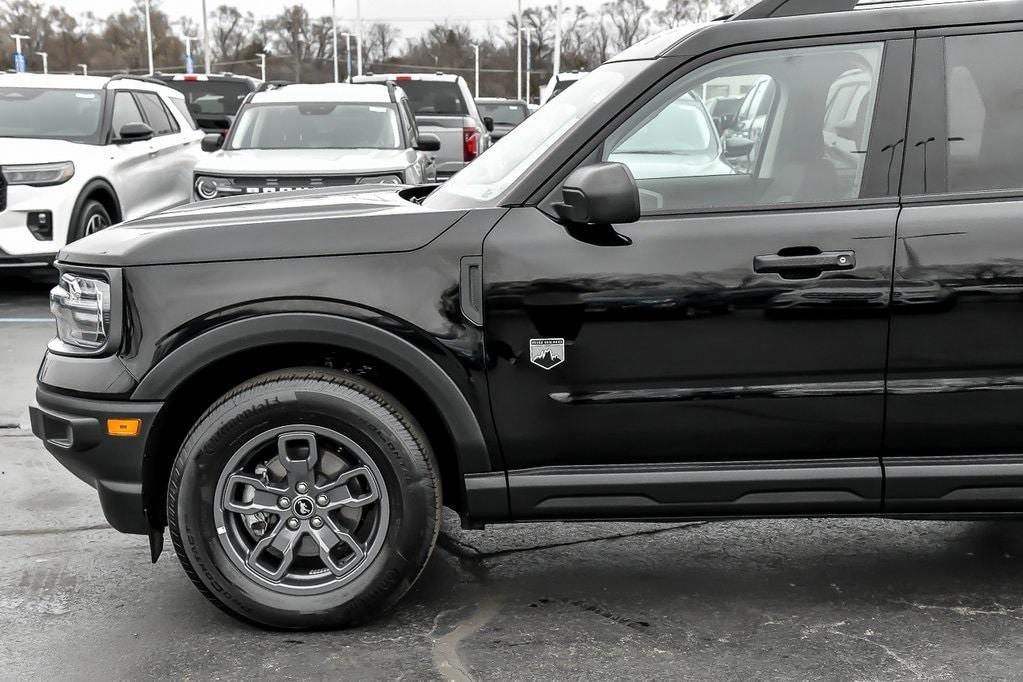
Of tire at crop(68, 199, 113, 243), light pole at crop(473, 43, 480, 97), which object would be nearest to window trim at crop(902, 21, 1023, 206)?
tire at crop(68, 199, 113, 243)

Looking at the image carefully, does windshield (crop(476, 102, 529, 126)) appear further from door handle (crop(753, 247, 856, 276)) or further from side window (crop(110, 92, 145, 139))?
door handle (crop(753, 247, 856, 276))

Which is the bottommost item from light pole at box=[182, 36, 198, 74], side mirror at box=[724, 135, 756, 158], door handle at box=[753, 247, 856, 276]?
door handle at box=[753, 247, 856, 276]

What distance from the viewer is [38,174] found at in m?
9.69

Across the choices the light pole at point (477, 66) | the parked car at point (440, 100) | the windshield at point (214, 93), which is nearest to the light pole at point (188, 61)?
the light pole at point (477, 66)

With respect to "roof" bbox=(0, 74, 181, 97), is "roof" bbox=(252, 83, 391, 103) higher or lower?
lower

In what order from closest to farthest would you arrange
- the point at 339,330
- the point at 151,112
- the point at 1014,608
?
the point at 339,330, the point at 1014,608, the point at 151,112

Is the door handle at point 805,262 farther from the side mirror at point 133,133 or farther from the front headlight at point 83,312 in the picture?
the side mirror at point 133,133

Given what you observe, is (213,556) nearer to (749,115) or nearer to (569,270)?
(569,270)

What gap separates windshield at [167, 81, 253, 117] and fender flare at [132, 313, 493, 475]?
18293 millimetres

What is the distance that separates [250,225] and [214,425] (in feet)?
1.99

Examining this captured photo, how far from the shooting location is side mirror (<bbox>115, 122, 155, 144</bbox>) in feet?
35.9

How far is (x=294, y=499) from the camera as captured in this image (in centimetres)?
356

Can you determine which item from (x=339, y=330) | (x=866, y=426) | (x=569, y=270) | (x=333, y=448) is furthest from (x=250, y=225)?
(x=866, y=426)

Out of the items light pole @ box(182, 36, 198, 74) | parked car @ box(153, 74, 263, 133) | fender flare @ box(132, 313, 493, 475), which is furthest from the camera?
light pole @ box(182, 36, 198, 74)
